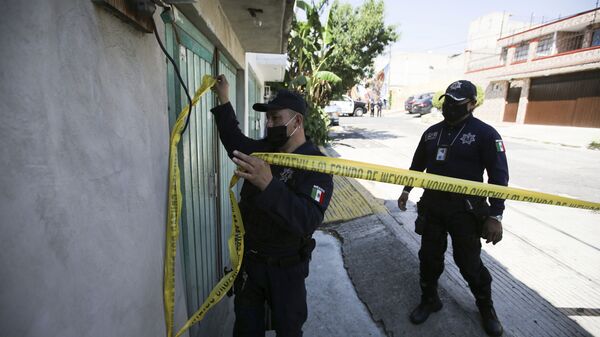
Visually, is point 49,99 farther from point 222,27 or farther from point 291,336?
point 222,27

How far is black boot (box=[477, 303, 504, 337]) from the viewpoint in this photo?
265 cm

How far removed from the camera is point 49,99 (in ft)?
2.60

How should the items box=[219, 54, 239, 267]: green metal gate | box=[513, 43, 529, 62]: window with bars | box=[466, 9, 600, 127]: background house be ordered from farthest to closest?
box=[513, 43, 529, 62]: window with bars < box=[466, 9, 600, 127]: background house < box=[219, 54, 239, 267]: green metal gate

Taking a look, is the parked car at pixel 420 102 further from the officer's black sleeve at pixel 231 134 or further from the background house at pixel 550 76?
the officer's black sleeve at pixel 231 134

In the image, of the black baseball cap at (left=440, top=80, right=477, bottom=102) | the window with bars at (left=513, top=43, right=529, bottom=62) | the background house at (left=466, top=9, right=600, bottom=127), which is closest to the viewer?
the black baseball cap at (left=440, top=80, right=477, bottom=102)

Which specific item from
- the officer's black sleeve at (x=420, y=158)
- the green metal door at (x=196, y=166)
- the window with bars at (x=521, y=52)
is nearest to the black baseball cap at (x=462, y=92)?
the officer's black sleeve at (x=420, y=158)

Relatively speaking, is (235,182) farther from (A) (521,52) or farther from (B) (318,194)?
(A) (521,52)

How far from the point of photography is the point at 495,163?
248cm

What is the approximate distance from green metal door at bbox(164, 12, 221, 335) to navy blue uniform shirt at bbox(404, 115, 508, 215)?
1.95m

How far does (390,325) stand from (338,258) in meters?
1.23

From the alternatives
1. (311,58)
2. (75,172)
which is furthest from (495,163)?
(311,58)

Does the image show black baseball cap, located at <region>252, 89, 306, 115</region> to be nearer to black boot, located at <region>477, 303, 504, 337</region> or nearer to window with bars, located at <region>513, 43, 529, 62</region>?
black boot, located at <region>477, 303, 504, 337</region>

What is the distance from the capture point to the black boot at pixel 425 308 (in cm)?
286

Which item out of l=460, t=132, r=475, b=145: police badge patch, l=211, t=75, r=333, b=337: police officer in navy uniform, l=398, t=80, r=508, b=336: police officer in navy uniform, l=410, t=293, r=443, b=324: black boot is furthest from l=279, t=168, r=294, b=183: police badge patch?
l=410, t=293, r=443, b=324: black boot
